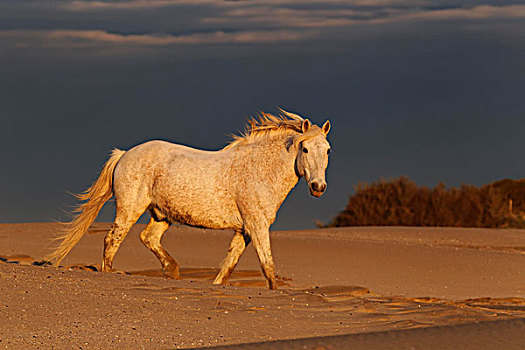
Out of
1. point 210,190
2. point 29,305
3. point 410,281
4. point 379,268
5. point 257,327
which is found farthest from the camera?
point 379,268

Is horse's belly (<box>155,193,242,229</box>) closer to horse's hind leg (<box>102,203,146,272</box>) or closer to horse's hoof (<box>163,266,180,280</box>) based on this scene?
horse's hind leg (<box>102,203,146,272</box>)

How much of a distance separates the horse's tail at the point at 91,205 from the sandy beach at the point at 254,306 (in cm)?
140

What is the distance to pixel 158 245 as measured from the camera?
1166 centimetres

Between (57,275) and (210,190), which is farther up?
(210,190)

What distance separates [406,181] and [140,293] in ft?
68.6

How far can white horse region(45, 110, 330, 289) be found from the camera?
1058 cm

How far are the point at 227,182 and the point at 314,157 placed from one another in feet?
4.27

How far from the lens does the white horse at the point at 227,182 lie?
10578 mm

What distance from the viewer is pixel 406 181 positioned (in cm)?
2895

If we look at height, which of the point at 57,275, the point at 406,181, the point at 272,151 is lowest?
the point at 406,181

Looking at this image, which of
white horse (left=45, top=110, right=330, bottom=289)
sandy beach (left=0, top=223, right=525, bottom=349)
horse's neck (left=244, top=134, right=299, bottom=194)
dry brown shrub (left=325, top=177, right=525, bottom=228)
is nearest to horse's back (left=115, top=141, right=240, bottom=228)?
white horse (left=45, top=110, right=330, bottom=289)

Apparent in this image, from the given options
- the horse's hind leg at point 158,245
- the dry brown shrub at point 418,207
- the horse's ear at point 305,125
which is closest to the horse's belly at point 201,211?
the horse's hind leg at point 158,245

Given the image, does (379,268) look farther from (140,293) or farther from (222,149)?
(140,293)

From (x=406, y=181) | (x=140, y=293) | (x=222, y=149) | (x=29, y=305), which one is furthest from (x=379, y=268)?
(x=406, y=181)
